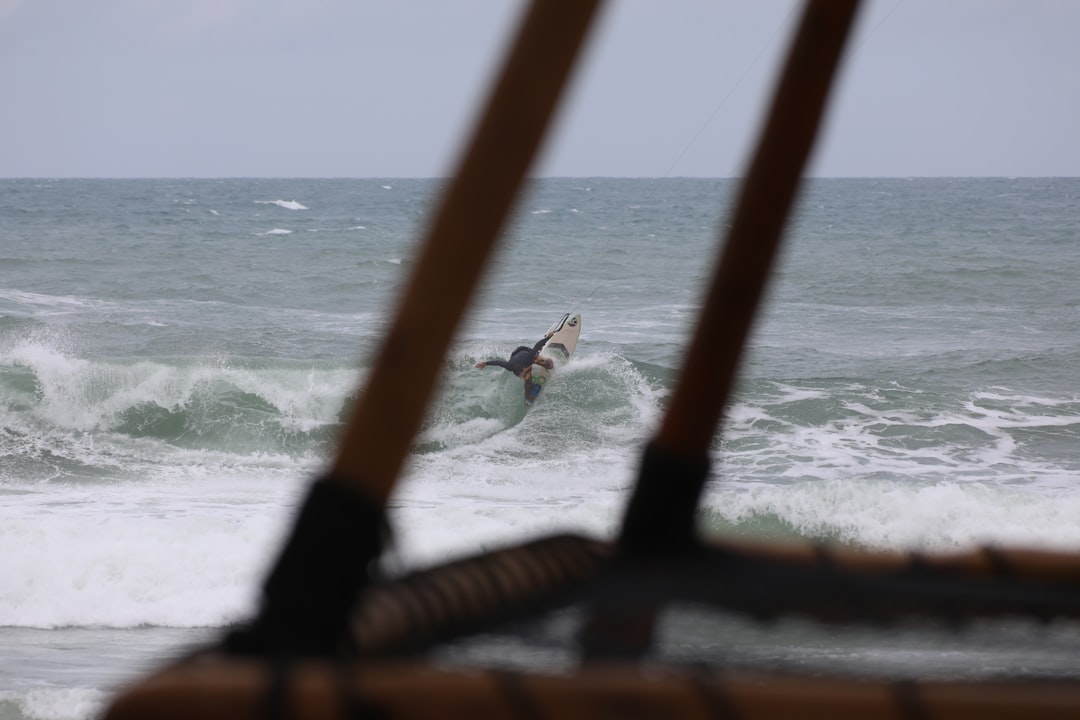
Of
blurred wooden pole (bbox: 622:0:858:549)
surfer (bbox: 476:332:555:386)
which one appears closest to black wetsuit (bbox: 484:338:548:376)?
surfer (bbox: 476:332:555:386)

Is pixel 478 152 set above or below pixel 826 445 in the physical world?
above

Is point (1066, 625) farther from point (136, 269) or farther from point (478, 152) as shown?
point (136, 269)

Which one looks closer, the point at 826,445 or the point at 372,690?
the point at 372,690

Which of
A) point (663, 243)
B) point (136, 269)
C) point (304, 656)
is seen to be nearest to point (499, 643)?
point (304, 656)

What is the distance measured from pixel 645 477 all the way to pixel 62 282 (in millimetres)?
23161

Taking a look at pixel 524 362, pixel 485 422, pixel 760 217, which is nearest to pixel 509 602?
pixel 760 217

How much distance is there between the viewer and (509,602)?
1.31 metres

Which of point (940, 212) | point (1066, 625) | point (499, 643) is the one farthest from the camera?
point (940, 212)

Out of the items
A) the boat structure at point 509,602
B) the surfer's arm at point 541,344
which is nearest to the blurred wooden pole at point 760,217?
the boat structure at point 509,602

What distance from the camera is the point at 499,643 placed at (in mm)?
1188

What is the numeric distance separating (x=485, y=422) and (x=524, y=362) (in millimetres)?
1379

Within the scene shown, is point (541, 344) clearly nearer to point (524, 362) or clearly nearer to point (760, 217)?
point (524, 362)

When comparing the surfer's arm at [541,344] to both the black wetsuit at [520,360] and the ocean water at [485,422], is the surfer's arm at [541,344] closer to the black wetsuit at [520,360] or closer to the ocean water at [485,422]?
A: the black wetsuit at [520,360]

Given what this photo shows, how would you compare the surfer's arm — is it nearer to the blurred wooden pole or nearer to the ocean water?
the ocean water
